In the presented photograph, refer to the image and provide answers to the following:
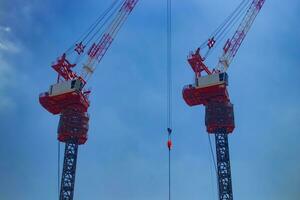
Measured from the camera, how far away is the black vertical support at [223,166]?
10288 cm

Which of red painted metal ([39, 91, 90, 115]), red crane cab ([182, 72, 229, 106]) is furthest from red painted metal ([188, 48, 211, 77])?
red painted metal ([39, 91, 90, 115])

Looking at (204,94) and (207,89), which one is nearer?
(207,89)

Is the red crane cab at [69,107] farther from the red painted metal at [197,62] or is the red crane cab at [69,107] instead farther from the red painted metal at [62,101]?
the red painted metal at [197,62]

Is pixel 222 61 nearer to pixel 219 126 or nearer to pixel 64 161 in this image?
pixel 219 126

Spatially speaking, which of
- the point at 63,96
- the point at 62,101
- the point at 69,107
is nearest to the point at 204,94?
the point at 69,107

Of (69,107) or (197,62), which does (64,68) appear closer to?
(69,107)

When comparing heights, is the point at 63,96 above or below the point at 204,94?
below

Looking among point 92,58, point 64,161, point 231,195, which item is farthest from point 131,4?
point 231,195

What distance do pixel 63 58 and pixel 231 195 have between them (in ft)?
178

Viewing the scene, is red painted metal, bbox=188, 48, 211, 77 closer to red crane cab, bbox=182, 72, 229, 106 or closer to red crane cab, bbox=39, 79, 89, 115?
red crane cab, bbox=182, 72, 229, 106

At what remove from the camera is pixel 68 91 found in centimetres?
10825

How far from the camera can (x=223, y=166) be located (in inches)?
4176

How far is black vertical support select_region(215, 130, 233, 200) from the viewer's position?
338 feet

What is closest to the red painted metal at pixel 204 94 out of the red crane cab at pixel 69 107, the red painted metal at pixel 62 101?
the red painted metal at pixel 62 101
